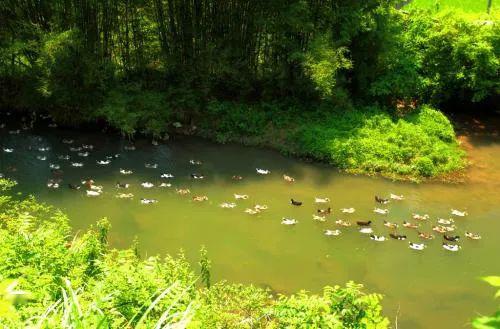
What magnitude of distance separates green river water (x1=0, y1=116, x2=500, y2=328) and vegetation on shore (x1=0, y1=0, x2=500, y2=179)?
85cm

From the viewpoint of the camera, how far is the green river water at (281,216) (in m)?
8.80

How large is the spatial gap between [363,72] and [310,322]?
12.2 metres

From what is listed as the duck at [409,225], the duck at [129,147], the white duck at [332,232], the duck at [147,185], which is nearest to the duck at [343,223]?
the white duck at [332,232]

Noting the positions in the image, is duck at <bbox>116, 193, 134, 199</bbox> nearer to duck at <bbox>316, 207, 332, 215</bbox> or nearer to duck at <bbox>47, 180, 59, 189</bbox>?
duck at <bbox>47, 180, 59, 189</bbox>

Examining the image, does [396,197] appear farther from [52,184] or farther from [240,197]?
[52,184]

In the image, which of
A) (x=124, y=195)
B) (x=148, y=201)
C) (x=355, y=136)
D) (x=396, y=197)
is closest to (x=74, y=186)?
(x=124, y=195)

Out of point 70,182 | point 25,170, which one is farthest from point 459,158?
point 25,170

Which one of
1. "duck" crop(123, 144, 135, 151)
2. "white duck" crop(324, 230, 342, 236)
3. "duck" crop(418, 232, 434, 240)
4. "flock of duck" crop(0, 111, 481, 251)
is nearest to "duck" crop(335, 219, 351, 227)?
"flock of duck" crop(0, 111, 481, 251)

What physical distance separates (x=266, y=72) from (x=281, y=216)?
6.58 meters

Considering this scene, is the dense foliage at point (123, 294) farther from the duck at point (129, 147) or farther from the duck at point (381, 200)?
the duck at point (129, 147)

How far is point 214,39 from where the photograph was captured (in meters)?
15.5

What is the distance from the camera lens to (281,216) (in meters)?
10.8

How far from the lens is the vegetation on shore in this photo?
13867mm

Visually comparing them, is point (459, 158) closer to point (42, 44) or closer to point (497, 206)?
point (497, 206)
